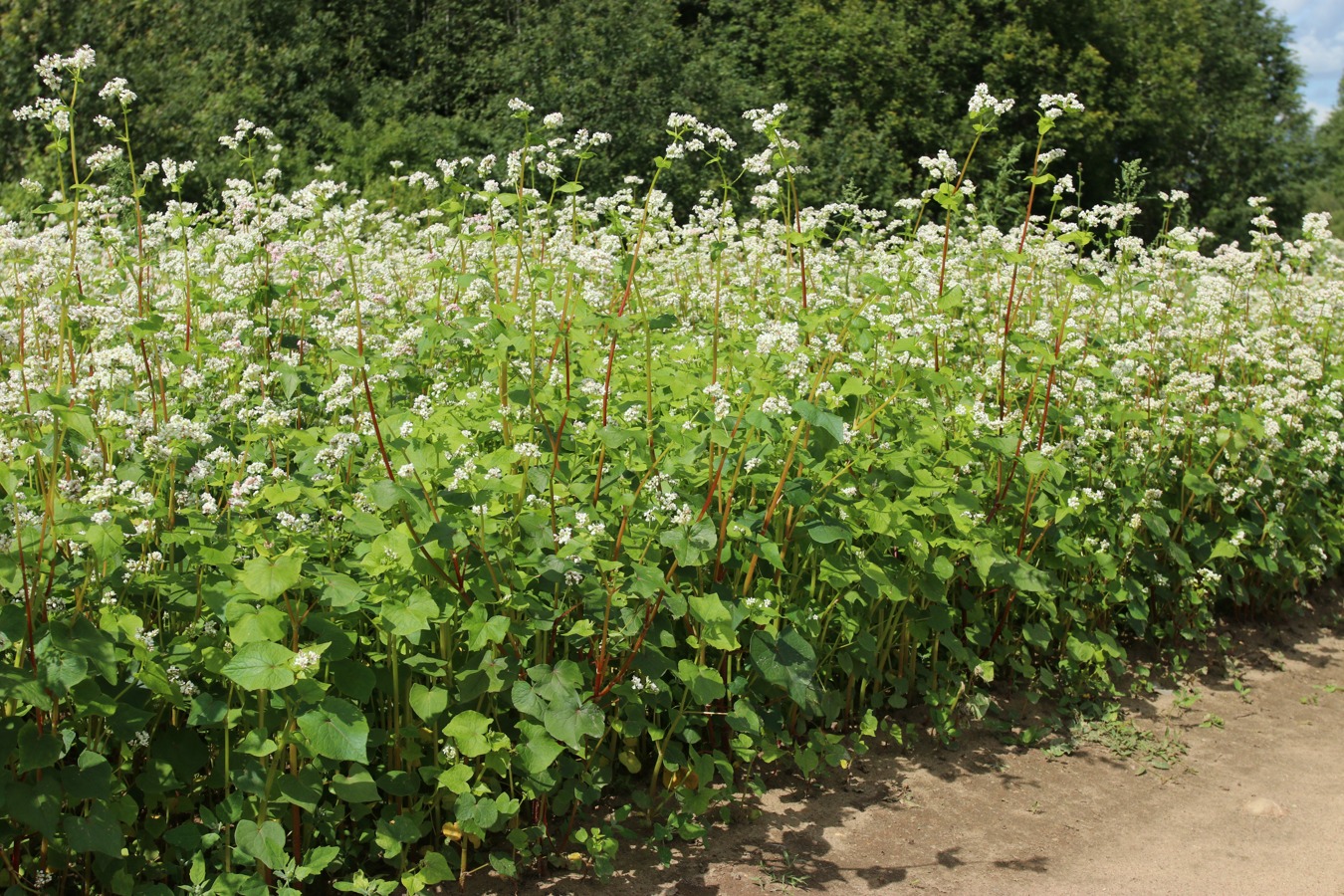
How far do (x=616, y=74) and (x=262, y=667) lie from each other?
1542 cm

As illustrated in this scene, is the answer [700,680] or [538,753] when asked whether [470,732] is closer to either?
[538,753]

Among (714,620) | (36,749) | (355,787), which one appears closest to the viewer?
(36,749)

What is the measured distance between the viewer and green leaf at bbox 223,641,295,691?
7.85 ft

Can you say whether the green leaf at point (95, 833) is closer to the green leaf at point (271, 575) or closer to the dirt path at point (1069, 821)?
the green leaf at point (271, 575)

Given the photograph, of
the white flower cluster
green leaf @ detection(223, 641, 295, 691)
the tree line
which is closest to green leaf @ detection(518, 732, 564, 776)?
green leaf @ detection(223, 641, 295, 691)

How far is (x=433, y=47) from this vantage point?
20.7 m

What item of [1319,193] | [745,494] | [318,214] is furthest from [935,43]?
[1319,193]

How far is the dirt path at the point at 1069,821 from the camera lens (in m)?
3.23

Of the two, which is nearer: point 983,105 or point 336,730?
point 336,730

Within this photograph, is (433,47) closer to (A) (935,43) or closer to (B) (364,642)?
(A) (935,43)

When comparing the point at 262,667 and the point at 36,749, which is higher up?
the point at 262,667

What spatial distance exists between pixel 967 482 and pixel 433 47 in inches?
742

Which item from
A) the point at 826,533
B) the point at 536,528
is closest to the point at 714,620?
the point at 826,533

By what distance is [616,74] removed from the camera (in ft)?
55.0
